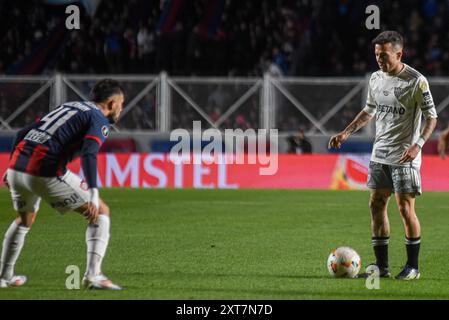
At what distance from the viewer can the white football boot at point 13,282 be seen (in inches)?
340

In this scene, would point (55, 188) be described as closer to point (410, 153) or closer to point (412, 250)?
point (410, 153)

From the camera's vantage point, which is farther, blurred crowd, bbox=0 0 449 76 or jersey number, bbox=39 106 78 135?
blurred crowd, bbox=0 0 449 76

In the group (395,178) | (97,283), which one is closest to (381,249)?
(395,178)

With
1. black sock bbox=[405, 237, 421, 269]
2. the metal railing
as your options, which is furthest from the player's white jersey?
the metal railing

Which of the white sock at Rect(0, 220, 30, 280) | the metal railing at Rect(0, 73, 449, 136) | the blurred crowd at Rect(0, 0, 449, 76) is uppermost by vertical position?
the blurred crowd at Rect(0, 0, 449, 76)

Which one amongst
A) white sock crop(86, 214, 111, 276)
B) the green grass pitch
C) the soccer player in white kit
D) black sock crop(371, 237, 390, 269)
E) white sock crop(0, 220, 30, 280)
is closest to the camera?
white sock crop(86, 214, 111, 276)

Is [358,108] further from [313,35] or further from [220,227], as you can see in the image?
[220,227]

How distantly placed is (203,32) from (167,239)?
14.7 meters

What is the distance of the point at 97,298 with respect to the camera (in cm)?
805

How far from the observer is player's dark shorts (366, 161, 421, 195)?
9625 millimetres

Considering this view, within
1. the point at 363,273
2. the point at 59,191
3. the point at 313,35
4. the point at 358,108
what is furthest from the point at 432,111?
the point at 313,35

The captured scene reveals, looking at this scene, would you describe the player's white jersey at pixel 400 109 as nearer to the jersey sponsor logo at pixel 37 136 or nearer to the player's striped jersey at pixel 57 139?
the player's striped jersey at pixel 57 139

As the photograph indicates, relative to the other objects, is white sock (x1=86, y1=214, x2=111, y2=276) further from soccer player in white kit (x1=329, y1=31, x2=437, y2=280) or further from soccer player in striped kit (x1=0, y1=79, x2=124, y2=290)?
soccer player in white kit (x1=329, y1=31, x2=437, y2=280)

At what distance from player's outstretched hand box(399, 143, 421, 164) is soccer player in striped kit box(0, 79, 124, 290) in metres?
2.77
